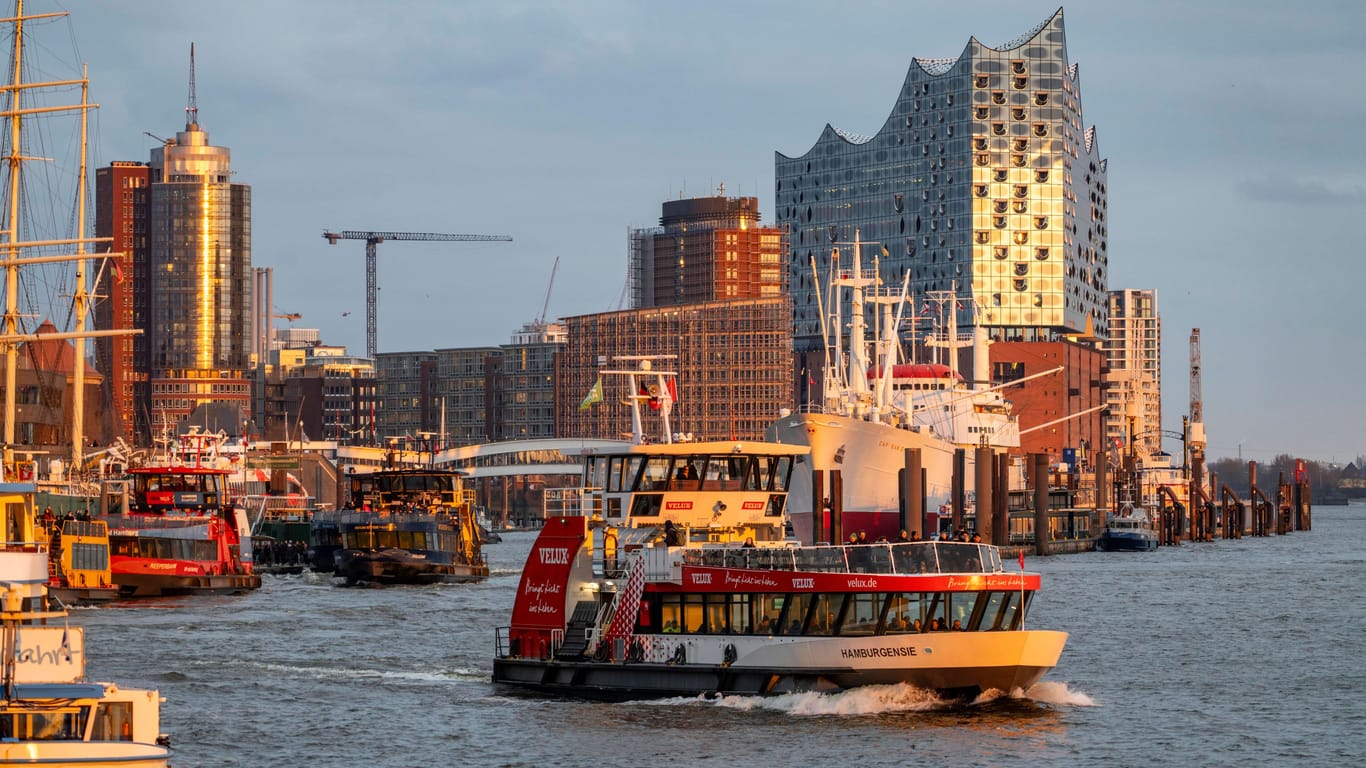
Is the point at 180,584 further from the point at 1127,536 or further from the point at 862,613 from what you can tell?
the point at 1127,536

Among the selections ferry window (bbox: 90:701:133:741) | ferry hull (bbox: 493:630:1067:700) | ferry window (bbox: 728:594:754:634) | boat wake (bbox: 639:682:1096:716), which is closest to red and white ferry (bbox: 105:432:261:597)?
ferry hull (bbox: 493:630:1067:700)

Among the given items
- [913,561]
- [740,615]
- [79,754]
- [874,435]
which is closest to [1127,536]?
[874,435]

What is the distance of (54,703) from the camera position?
3291cm

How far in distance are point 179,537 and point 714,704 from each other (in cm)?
5872

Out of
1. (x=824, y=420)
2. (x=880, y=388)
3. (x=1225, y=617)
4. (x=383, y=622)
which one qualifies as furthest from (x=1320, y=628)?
(x=880, y=388)

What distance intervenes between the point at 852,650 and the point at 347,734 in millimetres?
12709

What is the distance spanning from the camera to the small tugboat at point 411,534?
11444 centimetres

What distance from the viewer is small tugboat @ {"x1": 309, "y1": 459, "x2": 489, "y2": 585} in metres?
114

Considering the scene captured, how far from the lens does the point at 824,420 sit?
151 meters

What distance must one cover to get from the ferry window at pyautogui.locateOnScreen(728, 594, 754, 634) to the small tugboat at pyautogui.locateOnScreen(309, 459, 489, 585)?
63.7m

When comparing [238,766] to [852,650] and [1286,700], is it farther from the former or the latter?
[1286,700]

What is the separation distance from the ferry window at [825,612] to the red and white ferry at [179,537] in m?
57.0

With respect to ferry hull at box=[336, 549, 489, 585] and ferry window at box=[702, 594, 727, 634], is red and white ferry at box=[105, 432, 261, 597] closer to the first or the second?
ferry hull at box=[336, 549, 489, 585]

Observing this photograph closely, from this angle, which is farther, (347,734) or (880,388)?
(880,388)
